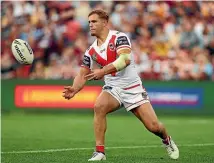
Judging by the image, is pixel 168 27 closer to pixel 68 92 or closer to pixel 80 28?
pixel 80 28

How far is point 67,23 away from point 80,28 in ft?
1.72

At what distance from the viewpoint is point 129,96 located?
34.7 feet

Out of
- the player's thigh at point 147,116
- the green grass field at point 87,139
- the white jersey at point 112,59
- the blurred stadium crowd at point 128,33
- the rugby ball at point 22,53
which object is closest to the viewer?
the white jersey at point 112,59

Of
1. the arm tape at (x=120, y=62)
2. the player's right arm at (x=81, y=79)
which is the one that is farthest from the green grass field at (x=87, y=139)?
the arm tape at (x=120, y=62)

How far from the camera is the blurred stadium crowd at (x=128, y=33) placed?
23984mm

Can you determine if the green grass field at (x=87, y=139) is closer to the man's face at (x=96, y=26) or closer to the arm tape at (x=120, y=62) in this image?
the arm tape at (x=120, y=62)

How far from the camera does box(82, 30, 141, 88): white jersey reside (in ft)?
34.1

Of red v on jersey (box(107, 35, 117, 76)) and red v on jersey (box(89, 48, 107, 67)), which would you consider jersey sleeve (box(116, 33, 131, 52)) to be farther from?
red v on jersey (box(89, 48, 107, 67))

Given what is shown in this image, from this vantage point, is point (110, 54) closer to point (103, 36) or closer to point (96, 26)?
point (103, 36)

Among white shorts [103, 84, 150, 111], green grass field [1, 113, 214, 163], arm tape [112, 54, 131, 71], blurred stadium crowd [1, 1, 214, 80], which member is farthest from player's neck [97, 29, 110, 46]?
blurred stadium crowd [1, 1, 214, 80]

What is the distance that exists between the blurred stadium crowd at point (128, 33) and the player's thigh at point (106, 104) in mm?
13065

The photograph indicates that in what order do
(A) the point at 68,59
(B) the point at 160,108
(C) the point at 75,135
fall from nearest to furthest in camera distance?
(C) the point at 75,135
(B) the point at 160,108
(A) the point at 68,59

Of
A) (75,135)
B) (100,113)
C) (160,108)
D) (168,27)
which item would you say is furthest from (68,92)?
(168,27)

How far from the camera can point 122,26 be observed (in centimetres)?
2538
